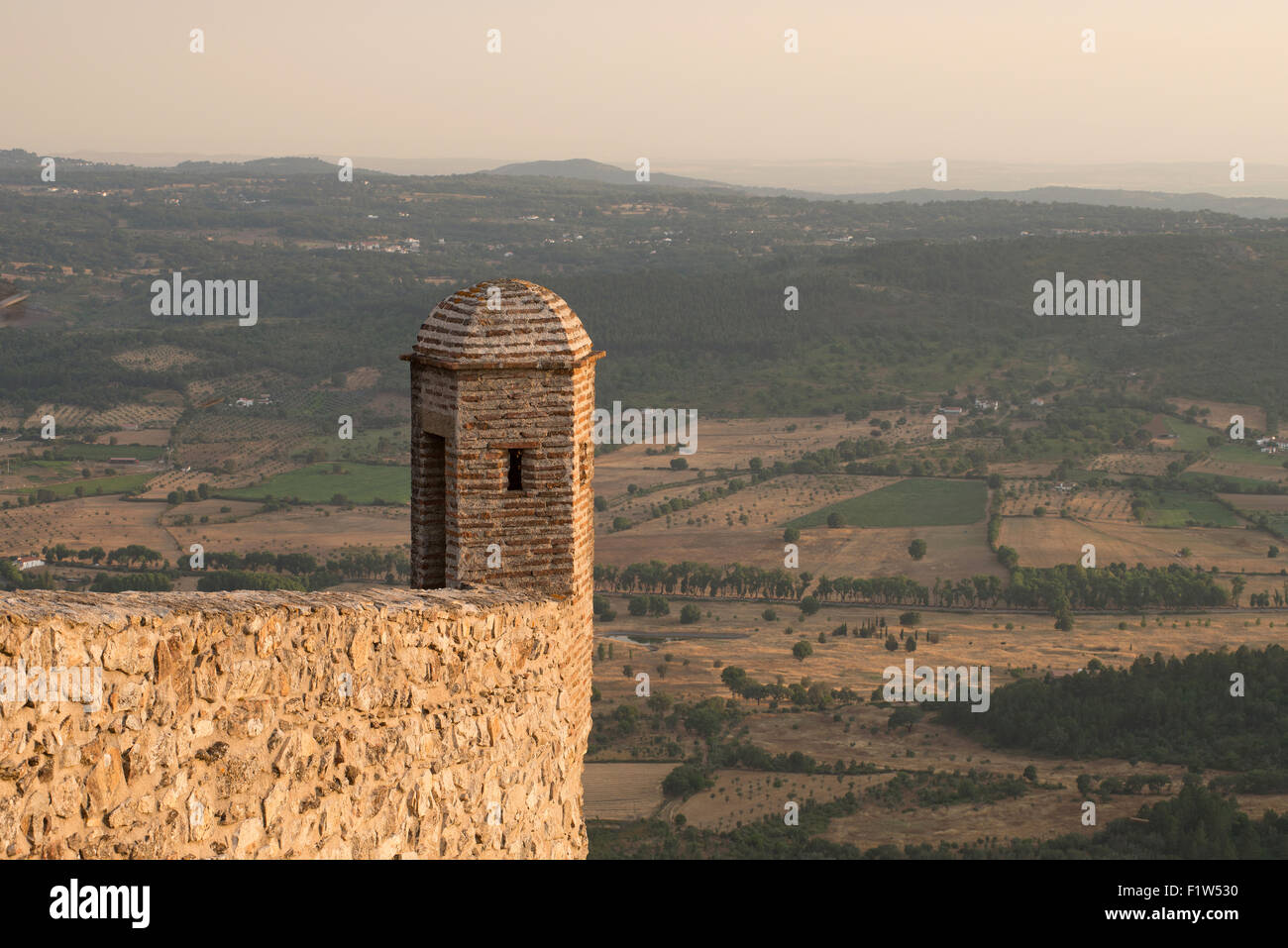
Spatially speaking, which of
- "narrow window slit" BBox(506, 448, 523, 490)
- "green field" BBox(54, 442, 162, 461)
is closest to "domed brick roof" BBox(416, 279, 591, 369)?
"narrow window slit" BBox(506, 448, 523, 490)

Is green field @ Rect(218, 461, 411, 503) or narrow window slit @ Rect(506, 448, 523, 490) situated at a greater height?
narrow window slit @ Rect(506, 448, 523, 490)

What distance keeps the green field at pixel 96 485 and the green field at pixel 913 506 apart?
93.8ft

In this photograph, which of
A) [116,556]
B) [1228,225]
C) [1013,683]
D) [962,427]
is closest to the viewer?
[1013,683]

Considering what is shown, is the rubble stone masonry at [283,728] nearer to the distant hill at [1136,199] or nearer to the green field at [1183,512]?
the green field at [1183,512]

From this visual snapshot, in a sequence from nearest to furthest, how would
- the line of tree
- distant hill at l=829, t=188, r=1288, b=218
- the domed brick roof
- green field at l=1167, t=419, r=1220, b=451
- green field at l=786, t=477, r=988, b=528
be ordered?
the domed brick roof → the line of tree → green field at l=786, t=477, r=988, b=528 → green field at l=1167, t=419, r=1220, b=451 → distant hill at l=829, t=188, r=1288, b=218

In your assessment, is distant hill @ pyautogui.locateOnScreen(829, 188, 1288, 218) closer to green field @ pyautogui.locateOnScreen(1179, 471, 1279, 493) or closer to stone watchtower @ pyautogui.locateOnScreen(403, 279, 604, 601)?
green field @ pyautogui.locateOnScreen(1179, 471, 1279, 493)

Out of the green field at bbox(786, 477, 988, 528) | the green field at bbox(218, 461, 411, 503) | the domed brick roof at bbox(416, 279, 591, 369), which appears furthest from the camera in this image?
the green field at bbox(786, 477, 988, 528)

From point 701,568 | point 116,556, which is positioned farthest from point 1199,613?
point 116,556

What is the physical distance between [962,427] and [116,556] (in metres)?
44.1

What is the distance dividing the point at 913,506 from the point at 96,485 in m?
36.2

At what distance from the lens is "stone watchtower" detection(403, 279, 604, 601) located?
6805 millimetres

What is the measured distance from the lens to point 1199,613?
46844 millimetres

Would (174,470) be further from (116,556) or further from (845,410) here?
(845,410)

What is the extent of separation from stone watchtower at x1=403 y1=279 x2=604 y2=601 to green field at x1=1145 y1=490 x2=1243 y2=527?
54.8 meters
